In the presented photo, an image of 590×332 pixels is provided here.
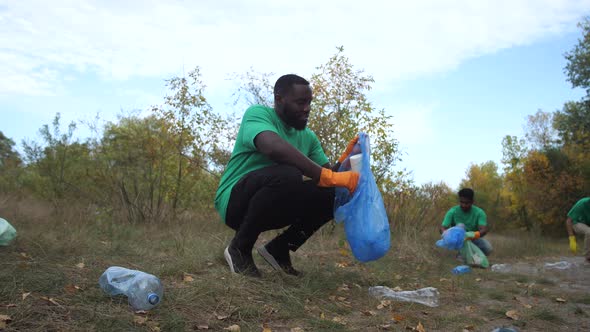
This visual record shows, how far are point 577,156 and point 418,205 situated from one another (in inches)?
645

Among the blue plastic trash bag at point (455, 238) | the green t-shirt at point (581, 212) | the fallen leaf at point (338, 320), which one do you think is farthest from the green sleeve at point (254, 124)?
the green t-shirt at point (581, 212)

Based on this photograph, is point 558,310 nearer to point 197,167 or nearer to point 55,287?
point 55,287

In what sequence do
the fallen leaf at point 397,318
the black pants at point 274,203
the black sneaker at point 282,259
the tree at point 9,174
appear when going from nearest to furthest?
1. the fallen leaf at point 397,318
2. the black pants at point 274,203
3. the black sneaker at point 282,259
4. the tree at point 9,174

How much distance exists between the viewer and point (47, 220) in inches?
212

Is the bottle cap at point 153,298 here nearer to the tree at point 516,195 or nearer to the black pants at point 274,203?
the black pants at point 274,203

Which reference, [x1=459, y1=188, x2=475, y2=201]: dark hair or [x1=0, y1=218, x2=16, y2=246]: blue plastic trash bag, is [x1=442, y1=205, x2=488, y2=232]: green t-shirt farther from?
[x1=0, y1=218, x2=16, y2=246]: blue plastic trash bag

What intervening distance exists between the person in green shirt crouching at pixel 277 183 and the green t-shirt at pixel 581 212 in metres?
4.73

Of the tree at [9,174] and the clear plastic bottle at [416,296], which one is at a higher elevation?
the tree at [9,174]

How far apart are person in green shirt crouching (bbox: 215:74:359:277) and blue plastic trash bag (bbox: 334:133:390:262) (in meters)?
0.10

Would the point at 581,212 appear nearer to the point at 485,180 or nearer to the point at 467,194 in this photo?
the point at 467,194

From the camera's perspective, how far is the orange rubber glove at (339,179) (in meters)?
2.76

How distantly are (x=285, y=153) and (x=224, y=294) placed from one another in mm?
855

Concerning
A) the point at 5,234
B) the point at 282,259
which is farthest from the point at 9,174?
the point at 282,259

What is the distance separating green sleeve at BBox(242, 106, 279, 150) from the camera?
9.41ft
